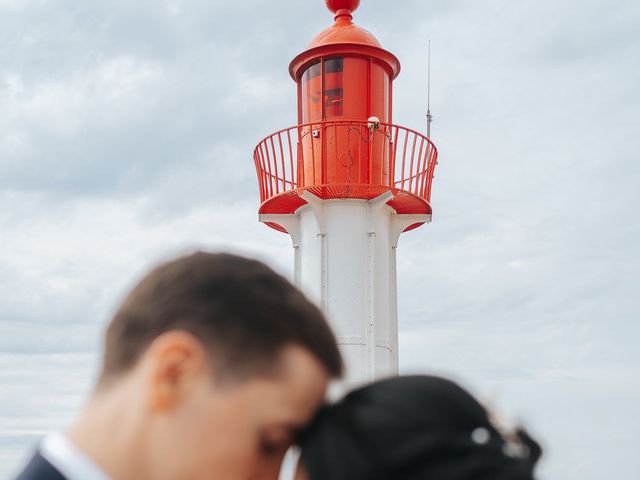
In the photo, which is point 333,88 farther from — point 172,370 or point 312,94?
point 172,370

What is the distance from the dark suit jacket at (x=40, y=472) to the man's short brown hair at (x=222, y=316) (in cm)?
14

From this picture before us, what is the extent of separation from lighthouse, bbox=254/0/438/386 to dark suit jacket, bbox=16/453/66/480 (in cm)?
728

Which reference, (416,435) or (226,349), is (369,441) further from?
(226,349)

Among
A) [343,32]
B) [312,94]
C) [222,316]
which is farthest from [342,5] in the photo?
[222,316]

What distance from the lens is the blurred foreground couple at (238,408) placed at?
1.05 m

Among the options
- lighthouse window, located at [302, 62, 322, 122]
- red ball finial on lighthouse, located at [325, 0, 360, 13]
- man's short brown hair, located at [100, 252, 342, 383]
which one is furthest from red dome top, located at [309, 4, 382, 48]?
man's short brown hair, located at [100, 252, 342, 383]

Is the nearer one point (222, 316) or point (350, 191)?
point (222, 316)

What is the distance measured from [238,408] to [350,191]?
778 cm

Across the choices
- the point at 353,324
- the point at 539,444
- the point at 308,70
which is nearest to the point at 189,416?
the point at 539,444

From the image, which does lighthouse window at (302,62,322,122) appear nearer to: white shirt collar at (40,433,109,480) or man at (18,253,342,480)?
man at (18,253,342,480)

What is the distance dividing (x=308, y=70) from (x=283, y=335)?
8564mm

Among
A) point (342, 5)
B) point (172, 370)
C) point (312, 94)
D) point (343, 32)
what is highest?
point (342, 5)

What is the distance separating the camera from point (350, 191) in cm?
884

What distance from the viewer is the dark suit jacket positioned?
1021 millimetres
